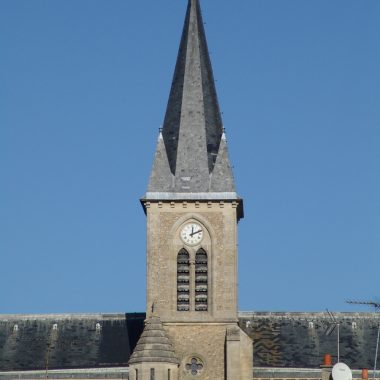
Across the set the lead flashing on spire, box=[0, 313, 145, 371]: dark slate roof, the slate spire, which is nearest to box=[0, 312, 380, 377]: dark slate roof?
box=[0, 313, 145, 371]: dark slate roof

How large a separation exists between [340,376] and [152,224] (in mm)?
10784

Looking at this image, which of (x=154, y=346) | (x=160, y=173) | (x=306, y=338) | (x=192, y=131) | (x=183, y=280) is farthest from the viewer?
(x=306, y=338)

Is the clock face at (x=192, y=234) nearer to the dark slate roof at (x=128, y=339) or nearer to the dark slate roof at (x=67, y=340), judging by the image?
the dark slate roof at (x=128, y=339)

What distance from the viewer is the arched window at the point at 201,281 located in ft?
201

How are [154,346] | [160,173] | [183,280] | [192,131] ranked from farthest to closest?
[192,131] → [160,173] → [183,280] → [154,346]

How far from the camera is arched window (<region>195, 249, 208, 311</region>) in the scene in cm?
6125

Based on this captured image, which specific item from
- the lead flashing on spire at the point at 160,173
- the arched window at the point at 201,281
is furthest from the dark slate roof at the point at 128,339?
the lead flashing on spire at the point at 160,173

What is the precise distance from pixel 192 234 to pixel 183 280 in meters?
1.94

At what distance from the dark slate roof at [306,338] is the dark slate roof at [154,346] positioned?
13.6 ft

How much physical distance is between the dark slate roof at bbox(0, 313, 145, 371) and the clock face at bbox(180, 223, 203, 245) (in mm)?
5013

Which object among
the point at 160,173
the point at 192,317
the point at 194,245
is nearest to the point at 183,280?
the point at 194,245

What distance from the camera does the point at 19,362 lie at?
62906 millimetres

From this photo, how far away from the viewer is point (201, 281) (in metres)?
61.6

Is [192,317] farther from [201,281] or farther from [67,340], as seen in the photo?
[67,340]
